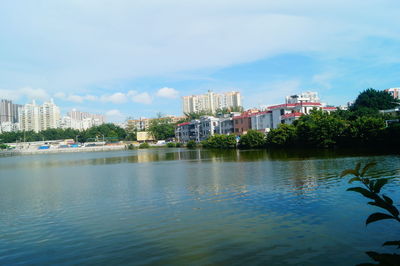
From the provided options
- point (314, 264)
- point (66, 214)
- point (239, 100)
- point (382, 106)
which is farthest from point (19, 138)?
point (314, 264)

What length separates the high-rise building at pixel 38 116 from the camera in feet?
543

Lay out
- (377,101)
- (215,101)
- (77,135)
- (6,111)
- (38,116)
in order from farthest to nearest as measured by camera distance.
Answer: (6,111), (38,116), (215,101), (77,135), (377,101)

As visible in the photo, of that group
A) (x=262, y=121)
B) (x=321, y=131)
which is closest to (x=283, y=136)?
(x=321, y=131)

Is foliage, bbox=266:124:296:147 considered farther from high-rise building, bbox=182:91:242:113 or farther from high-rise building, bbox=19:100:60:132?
high-rise building, bbox=19:100:60:132

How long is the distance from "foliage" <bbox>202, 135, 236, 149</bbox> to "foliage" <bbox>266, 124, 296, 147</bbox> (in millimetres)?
12507

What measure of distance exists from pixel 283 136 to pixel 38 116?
151 metres

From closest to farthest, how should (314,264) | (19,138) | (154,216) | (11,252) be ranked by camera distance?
(314,264)
(11,252)
(154,216)
(19,138)

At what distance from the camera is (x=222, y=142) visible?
212ft

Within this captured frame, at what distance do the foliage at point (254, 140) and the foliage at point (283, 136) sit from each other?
4.10 meters

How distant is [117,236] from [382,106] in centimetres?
6538

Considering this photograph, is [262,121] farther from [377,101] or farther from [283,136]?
[377,101]

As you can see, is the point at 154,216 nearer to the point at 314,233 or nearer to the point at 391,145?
the point at 314,233

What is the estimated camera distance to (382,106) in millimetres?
62875

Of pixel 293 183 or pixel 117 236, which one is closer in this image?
pixel 117 236
